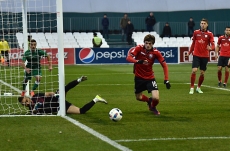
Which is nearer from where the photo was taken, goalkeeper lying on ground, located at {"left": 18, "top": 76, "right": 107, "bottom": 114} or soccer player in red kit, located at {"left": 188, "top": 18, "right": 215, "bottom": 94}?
goalkeeper lying on ground, located at {"left": 18, "top": 76, "right": 107, "bottom": 114}

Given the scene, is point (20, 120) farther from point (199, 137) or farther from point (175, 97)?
point (175, 97)

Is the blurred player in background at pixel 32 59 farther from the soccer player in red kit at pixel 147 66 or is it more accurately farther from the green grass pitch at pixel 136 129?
the soccer player in red kit at pixel 147 66

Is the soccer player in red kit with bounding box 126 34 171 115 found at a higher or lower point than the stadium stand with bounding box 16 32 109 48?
lower

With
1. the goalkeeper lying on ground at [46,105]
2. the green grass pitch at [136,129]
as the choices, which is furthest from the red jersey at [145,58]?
the goalkeeper lying on ground at [46,105]

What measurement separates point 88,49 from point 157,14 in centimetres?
1148

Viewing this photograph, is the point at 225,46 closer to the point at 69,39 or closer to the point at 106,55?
the point at 106,55

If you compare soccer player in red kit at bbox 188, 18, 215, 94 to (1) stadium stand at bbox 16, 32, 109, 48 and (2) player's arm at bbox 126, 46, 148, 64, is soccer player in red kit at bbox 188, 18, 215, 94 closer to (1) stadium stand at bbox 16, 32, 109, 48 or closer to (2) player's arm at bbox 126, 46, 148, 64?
(2) player's arm at bbox 126, 46, 148, 64

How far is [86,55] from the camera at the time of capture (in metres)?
38.4

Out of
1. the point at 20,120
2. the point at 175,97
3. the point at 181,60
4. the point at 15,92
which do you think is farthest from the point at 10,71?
the point at 181,60

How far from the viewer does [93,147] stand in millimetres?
8227

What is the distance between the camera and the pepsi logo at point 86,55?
3806 cm

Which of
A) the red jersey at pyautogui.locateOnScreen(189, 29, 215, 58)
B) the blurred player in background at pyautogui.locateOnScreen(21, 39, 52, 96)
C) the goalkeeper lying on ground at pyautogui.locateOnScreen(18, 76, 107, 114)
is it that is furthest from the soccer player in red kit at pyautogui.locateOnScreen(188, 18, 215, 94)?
the goalkeeper lying on ground at pyautogui.locateOnScreen(18, 76, 107, 114)

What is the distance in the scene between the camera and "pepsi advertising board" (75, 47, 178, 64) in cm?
3816

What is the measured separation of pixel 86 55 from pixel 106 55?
1.56 metres
